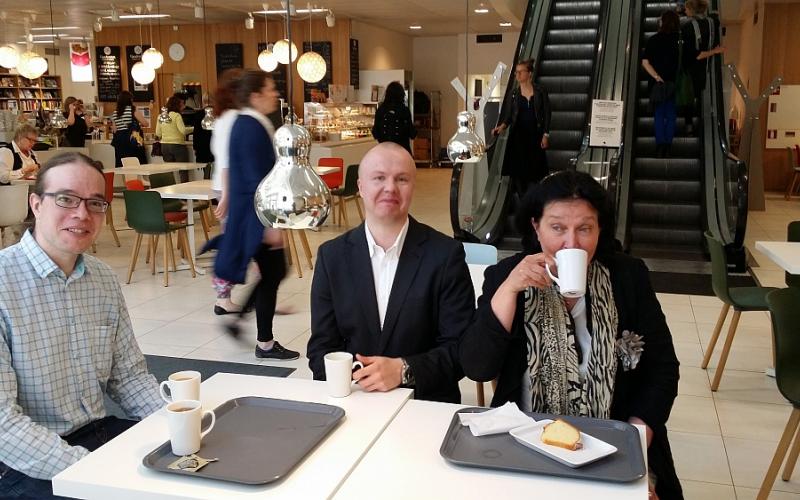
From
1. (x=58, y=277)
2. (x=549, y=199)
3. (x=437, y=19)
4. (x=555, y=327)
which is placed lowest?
(x=555, y=327)

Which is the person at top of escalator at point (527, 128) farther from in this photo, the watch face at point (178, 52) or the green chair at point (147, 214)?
the watch face at point (178, 52)

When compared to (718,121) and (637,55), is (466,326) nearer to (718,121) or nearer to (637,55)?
(718,121)

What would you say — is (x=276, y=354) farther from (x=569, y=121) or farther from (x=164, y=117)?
(x=164, y=117)

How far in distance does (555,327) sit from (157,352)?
3.72 metres

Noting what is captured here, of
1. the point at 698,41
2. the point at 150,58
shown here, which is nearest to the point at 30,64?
the point at 150,58

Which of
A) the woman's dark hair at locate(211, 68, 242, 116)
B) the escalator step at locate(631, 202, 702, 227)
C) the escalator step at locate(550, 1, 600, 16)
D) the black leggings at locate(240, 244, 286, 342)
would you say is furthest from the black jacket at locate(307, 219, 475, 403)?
the escalator step at locate(550, 1, 600, 16)

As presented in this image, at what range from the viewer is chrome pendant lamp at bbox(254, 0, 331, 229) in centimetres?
181

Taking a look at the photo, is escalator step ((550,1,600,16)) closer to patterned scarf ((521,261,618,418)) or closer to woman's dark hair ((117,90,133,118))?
woman's dark hair ((117,90,133,118))

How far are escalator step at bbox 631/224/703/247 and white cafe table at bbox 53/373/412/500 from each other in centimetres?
685

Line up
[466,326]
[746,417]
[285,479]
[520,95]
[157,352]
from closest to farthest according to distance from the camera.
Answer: [285,479], [466,326], [746,417], [157,352], [520,95]

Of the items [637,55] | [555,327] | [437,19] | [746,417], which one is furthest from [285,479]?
[437,19]

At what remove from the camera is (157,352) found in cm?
528

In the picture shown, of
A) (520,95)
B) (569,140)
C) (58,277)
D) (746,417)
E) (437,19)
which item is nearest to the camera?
(58,277)

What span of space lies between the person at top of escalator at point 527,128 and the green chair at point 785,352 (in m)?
5.02
